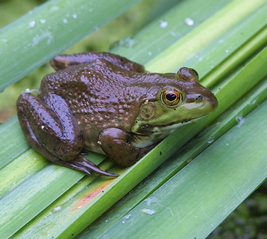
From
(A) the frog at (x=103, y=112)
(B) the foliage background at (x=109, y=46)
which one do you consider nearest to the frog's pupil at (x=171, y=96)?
(A) the frog at (x=103, y=112)

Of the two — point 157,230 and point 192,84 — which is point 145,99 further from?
point 157,230

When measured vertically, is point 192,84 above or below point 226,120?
above

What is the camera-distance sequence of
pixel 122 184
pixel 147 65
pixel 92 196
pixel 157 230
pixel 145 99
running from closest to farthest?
pixel 157 230, pixel 122 184, pixel 92 196, pixel 145 99, pixel 147 65

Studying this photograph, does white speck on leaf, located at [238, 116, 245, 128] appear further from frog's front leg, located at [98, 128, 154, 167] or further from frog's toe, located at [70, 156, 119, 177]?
frog's toe, located at [70, 156, 119, 177]

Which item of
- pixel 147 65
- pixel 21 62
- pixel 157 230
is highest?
pixel 21 62

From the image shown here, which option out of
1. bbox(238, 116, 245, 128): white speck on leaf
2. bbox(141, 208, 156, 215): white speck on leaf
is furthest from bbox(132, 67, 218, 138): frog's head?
bbox(141, 208, 156, 215): white speck on leaf

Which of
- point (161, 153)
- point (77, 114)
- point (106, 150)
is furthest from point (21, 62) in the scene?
point (161, 153)

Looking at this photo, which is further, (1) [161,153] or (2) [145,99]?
(2) [145,99]
